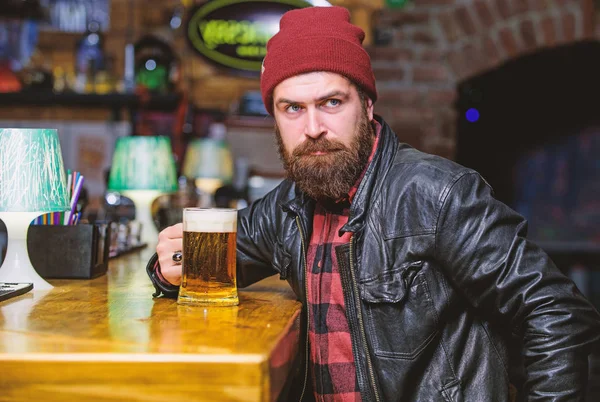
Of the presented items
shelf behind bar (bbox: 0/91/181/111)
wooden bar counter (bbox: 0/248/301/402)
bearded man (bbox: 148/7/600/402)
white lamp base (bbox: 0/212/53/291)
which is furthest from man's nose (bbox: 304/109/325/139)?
shelf behind bar (bbox: 0/91/181/111)

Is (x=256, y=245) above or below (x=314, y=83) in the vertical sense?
below

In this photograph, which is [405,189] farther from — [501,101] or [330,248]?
[501,101]

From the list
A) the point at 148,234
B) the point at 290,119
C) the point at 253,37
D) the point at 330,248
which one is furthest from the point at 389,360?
the point at 253,37

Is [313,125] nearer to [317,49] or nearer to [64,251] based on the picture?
[317,49]

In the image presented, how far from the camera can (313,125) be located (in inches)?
61.6

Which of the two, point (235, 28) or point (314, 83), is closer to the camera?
point (314, 83)

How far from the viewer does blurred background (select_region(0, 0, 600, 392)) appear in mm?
4270

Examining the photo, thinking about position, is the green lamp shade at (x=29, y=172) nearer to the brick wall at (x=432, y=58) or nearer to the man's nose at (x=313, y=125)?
the man's nose at (x=313, y=125)

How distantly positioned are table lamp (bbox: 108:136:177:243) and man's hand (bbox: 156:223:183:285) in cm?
121

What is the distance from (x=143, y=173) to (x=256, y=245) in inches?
45.7

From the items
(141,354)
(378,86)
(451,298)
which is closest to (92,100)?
(378,86)

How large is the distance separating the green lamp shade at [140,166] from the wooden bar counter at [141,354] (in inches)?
56.9

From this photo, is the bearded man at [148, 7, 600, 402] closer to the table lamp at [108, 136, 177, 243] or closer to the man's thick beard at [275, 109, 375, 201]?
the man's thick beard at [275, 109, 375, 201]

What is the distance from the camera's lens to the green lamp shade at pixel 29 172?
1.49 meters
